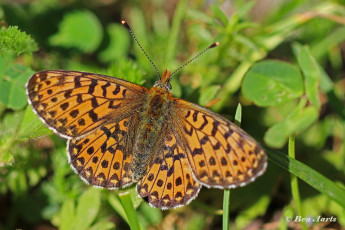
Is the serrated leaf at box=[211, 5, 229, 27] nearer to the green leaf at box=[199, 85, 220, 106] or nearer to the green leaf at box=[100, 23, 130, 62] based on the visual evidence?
the green leaf at box=[199, 85, 220, 106]

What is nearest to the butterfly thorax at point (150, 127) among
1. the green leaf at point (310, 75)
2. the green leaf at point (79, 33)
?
the green leaf at point (310, 75)

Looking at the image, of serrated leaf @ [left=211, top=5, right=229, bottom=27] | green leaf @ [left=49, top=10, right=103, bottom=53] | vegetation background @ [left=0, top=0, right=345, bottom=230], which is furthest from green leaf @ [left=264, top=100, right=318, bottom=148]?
green leaf @ [left=49, top=10, right=103, bottom=53]

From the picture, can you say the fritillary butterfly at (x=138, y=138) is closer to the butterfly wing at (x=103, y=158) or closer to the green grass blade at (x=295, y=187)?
the butterfly wing at (x=103, y=158)

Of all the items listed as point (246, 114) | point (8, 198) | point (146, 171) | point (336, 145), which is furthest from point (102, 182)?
point (336, 145)

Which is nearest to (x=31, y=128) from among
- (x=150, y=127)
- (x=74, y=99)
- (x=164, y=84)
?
(x=74, y=99)

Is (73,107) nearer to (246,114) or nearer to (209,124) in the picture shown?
(209,124)

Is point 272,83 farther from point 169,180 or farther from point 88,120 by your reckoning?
point 88,120
